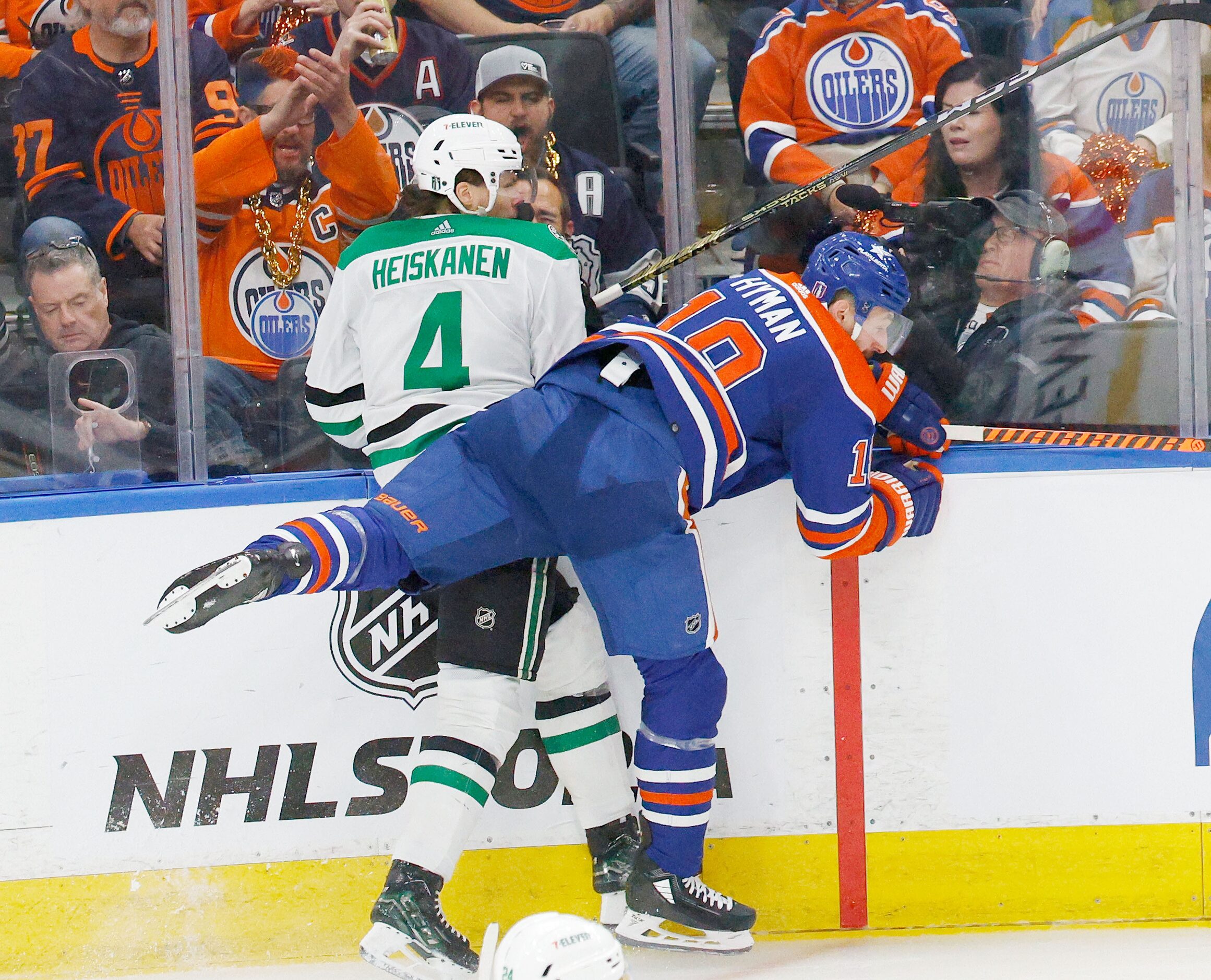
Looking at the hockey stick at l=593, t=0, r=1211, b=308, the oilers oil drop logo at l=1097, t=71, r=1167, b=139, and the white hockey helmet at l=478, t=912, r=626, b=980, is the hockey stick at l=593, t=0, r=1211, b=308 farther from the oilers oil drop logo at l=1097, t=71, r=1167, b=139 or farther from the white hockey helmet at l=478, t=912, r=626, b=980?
the white hockey helmet at l=478, t=912, r=626, b=980

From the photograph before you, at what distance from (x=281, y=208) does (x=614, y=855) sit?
4.65ft

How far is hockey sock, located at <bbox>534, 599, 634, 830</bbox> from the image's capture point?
7.44 feet

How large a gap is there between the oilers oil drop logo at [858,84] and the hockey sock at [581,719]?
3.77 ft

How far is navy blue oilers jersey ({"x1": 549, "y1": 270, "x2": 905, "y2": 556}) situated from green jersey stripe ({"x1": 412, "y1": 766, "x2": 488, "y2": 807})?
0.58 metres

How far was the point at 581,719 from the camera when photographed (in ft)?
7.45

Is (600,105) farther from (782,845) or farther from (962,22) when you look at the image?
(782,845)

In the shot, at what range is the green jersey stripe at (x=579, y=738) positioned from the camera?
227 centimetres

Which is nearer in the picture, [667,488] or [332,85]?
[667,488]

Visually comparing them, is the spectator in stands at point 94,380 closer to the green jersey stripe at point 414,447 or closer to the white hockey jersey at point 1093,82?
the green jersey stripe at point 414,447

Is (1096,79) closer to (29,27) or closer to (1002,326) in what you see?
(1002,326)

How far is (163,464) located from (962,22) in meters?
1.78

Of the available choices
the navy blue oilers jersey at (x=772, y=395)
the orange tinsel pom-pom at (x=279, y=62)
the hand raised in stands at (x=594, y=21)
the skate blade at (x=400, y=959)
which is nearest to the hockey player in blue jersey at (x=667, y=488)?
the navy blue oilers jersey at (x=772, y=395)

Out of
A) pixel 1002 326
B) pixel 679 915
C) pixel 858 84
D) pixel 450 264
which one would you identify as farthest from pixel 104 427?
pixel 1002 326

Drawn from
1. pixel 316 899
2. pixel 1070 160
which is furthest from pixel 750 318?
pixel 316 899
